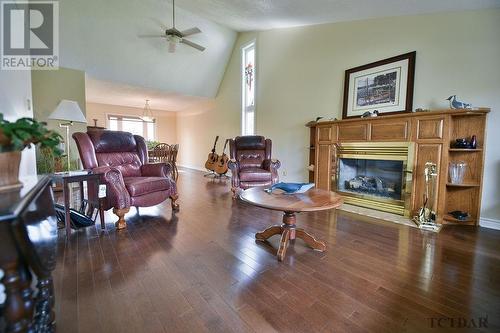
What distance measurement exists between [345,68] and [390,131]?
1392 millimetres

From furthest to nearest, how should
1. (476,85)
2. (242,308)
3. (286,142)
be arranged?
(286,142), (476,85), (242,308)

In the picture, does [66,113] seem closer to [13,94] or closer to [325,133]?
[13,94]

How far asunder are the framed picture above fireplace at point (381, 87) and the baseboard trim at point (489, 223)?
4.99 feet

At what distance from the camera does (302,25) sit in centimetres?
429

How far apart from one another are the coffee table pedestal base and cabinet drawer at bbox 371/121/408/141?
6.22ft

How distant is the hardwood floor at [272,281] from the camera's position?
3.92ft

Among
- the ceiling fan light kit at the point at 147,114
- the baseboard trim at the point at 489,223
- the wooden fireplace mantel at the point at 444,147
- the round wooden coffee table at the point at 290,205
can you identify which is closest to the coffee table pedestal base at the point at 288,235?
the round wooden coffee table at the point at 290,205

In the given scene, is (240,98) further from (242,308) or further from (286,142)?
(242,308)

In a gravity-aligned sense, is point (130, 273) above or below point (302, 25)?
below

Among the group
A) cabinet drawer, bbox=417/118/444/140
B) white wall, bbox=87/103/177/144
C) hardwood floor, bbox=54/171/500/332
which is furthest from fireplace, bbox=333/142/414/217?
white wall, bbox=87/103/177/144

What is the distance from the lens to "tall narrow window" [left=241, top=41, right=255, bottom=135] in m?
5.74

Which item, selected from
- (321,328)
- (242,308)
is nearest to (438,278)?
(321,328)

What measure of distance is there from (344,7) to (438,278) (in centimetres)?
332

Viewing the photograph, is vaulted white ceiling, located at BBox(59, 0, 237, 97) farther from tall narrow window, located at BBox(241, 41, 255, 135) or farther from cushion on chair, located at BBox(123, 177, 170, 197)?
cushion on chair, located at BBox(123, 177, 170, 197)
